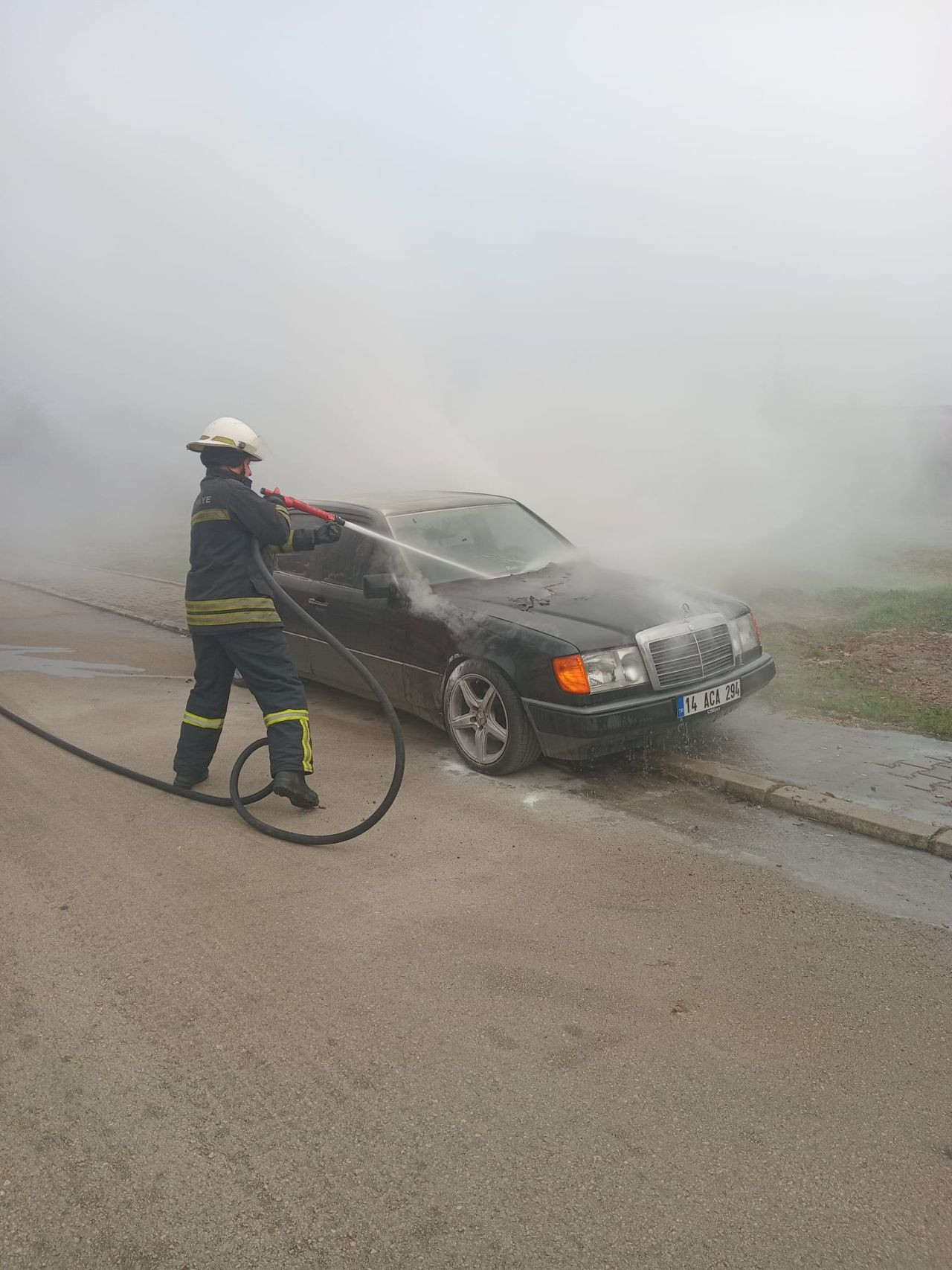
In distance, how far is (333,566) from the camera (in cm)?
594

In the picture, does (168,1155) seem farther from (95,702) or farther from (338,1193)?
(95,702)

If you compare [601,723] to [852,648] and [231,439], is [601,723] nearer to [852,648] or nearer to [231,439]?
[231,439]

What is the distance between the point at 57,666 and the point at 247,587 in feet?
14.2

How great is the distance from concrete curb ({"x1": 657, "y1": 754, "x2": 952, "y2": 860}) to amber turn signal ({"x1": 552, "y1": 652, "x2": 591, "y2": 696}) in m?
0.81

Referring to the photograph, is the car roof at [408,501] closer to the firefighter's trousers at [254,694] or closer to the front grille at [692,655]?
the firefighter's trousers at [254,694]

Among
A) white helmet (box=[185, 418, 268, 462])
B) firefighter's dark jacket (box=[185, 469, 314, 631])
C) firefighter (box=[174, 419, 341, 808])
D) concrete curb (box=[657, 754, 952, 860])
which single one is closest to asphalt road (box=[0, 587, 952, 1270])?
concrete curb (box=[657, 754, 952, 860])

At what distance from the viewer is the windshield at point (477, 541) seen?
549 centimetres

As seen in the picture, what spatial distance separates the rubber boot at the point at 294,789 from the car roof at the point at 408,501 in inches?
82.2

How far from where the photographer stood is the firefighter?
4207mm

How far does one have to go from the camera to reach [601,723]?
4.31 m

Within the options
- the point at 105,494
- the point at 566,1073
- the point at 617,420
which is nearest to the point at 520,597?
the point at 566,1073

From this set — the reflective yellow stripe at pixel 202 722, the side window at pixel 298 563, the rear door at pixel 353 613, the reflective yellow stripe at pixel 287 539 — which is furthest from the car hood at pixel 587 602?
the reflective yellow stripe at pixel 202 722

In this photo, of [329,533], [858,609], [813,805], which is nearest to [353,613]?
[329,533]

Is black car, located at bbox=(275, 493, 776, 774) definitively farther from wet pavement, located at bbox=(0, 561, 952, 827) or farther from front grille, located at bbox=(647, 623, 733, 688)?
wet pavement, located at bbox=(0, 561, 952, 827)
